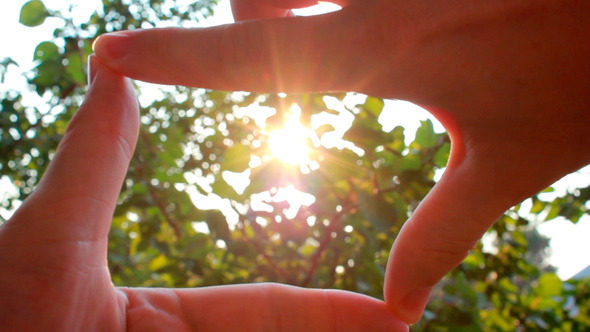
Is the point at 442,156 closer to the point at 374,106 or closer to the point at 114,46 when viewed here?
the point at 374,106

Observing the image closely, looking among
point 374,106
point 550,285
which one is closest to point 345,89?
point 374,106

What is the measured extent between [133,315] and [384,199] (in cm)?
75

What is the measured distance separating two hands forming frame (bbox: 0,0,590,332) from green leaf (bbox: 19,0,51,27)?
0.80 meters

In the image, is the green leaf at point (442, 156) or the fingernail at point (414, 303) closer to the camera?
the fingernail at point (414, 303)

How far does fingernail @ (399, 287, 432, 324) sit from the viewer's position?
82 cm

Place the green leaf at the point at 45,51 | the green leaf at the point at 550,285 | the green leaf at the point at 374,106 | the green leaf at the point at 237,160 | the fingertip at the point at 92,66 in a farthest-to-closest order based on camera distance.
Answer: the green leaf at the point at 550,285
the green leaf at the point at 45,51
the green leaf at the point at 374,106
the green leaf at the point at 237,160
the fingertip at the point at 92,66

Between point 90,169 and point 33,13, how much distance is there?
0.94m

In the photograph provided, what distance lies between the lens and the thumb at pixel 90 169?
2.13 ft

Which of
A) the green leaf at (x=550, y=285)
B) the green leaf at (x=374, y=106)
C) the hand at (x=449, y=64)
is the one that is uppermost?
the hand at (x=449, y=64)

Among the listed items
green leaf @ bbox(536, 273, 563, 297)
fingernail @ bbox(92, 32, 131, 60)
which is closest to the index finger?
fingernail @ bbox(92, 32, 131, 60)

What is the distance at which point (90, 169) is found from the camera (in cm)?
69

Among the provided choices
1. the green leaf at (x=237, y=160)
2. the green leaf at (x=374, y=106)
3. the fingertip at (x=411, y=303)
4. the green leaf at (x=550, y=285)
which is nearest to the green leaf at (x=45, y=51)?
the green leaf at (x=237, y=160)

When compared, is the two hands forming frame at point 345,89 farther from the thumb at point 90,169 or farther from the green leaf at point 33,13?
the green leaf at point 33,13

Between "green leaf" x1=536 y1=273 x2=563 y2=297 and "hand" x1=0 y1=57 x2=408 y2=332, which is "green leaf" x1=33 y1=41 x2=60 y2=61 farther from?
"green leaf" x1=536 y1=273 x2=563 y2=297
